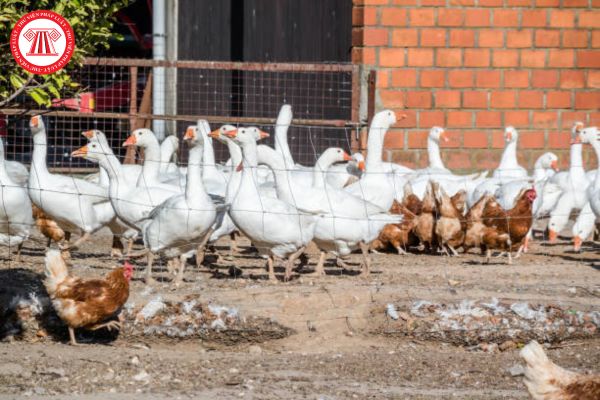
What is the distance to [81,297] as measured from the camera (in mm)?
8719

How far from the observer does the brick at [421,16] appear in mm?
15203

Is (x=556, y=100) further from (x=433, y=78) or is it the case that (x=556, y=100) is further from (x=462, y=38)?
(x=433, y=78)

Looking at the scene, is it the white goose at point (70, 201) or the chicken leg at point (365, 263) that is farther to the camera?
the white goose at point (70, 201)

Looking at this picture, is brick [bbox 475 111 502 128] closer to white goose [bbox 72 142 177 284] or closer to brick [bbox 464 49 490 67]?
brick [bbox 464 49 490 67]

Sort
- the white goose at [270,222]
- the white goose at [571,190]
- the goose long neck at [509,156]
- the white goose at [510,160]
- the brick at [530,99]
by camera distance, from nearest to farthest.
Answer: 1. the white goose at [270,222]
2. the white goose at [571,190]
3. the white goose at [510,160]
4. the goose long neck at [509,156]
5. the brick at [530,99]

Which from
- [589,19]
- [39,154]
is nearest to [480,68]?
[589,19]

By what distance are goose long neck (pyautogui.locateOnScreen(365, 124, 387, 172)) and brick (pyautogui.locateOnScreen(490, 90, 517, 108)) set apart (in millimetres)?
3002

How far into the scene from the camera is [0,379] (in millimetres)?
7441

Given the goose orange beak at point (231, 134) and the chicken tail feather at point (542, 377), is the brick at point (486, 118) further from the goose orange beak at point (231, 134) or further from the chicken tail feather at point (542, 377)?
the chicken tail feather at point (542, 377)

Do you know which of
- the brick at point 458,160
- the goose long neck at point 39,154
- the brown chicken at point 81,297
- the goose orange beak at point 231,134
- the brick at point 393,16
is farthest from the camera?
the brick at point 458,160

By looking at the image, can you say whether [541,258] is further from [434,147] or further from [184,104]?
[184,104]

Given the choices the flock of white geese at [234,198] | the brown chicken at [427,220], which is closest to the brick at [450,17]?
the flock of white geese at [234,198]

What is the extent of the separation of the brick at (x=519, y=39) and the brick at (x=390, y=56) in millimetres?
1390

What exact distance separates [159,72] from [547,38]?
198 inches
